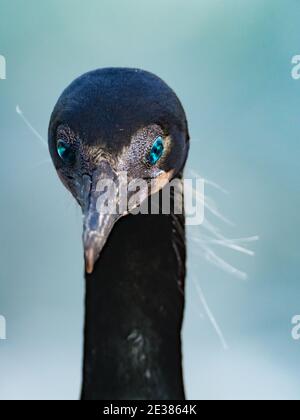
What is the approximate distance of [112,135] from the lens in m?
1.85

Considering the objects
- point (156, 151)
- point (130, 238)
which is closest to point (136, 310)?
point (130, 238)

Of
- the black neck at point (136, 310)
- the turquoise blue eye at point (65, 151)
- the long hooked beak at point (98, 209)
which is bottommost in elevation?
the black neck at point (136, 310)

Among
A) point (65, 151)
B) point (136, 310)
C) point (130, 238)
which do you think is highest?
point (65, 151)

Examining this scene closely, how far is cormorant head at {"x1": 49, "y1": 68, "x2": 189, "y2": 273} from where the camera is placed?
183 cm

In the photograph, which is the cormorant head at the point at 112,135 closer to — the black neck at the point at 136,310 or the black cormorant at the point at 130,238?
the black cormorant at the point at 130,238

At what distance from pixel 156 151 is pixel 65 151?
0.22 metres

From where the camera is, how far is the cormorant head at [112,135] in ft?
6.02

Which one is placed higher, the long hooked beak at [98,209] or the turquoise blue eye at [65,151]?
the turquoise blue eye at [65,151]

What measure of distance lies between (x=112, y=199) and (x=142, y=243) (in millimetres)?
406

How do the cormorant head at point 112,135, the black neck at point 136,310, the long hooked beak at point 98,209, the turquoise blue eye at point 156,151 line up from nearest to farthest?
the long hooked beak at point 98,209 → the cormorant head at point 112,135 → the turquoise blue eye at point 156,151 → the black neck at point 136,310

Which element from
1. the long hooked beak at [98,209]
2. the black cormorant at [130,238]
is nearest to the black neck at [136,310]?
the black cormorant at [130,238]

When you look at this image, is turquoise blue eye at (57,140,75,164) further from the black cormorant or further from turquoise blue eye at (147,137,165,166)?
turquoise blue eye at (147,137,165,166)

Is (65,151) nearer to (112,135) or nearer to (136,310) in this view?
(112,135)
